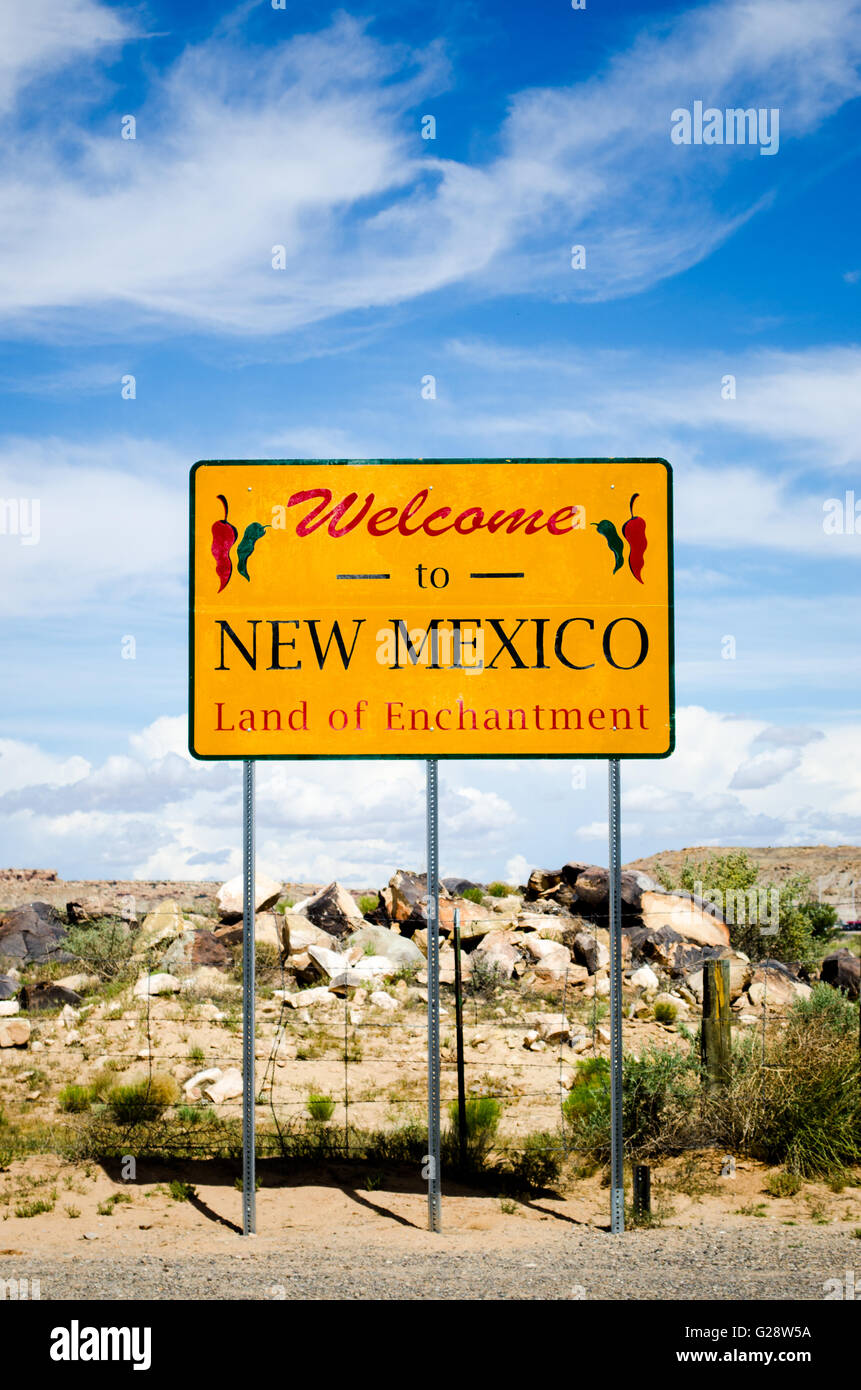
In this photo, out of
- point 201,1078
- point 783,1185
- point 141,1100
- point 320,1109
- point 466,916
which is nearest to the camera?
point 783,1185

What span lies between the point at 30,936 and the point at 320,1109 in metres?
13.7

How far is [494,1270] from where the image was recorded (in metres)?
8.37

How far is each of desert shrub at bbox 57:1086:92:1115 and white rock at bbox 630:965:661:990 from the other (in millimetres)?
9908

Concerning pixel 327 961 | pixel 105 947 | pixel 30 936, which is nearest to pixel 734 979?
A: pixel 327 961

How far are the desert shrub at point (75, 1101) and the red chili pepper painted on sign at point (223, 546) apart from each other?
6.86 meters

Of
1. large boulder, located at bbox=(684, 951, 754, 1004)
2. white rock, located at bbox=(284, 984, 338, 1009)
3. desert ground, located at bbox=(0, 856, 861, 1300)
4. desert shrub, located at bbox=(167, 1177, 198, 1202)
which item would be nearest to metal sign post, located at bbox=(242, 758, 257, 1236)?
desert ground, located at bbox=(0, 856, 861, 1300)

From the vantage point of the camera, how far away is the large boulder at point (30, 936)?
23.2 metres

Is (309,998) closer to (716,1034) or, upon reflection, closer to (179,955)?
(179,955)

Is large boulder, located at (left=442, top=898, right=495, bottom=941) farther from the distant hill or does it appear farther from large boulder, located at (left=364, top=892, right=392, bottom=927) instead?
the distant hill

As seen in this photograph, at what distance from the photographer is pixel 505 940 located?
70.0 feet

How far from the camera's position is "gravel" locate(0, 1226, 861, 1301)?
779 centimetres

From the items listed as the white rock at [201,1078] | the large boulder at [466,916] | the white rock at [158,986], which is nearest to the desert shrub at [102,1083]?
the white rock at [201,1078]
